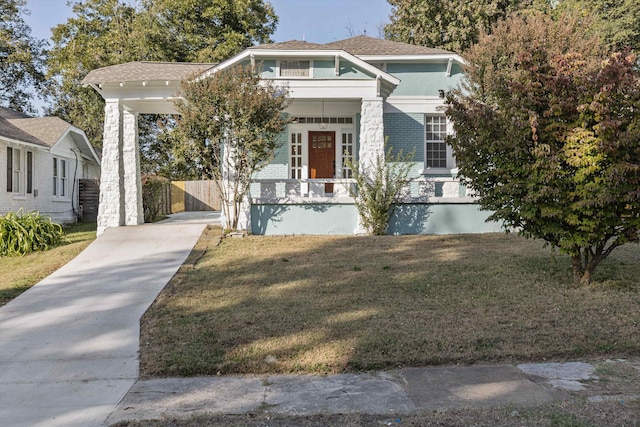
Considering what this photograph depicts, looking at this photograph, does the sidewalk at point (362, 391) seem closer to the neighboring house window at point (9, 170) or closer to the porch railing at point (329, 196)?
the porch railing at point (329, 196)

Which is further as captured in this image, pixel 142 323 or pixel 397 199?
pixel 397 199

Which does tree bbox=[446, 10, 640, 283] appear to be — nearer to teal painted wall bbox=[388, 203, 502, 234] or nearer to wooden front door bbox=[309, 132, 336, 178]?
teal painted wall bbox=[388, 203, 502, 234]

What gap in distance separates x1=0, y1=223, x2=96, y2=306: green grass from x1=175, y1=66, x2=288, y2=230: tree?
3614 millimetres

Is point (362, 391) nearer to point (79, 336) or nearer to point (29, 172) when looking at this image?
point (79, 336)

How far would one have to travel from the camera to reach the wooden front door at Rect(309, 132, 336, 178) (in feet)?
53.6

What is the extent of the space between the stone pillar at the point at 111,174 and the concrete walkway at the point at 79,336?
8.79 feet

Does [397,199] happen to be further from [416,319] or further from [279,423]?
[279,423]

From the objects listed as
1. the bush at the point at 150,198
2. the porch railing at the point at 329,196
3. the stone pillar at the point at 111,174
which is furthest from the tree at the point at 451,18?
the stone pillar at the point at 111,174

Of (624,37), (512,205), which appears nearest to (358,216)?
(512,205)

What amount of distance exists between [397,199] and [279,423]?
9805 millimetres

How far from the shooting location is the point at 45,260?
10.7 m

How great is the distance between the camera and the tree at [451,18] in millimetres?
27844

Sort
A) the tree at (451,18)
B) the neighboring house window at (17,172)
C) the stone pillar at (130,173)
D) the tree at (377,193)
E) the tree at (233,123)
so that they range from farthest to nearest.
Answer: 1. the tree at (451,18)
2. the neighboring house window at (17,172)
3. the stone pillar at (130,173)
4. the tree at (377,193)
5. the tree at (233,123)

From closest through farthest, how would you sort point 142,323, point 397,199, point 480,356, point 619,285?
1. point 480,356
2. point 142,323
3. point 619,285
4. point 397,199
